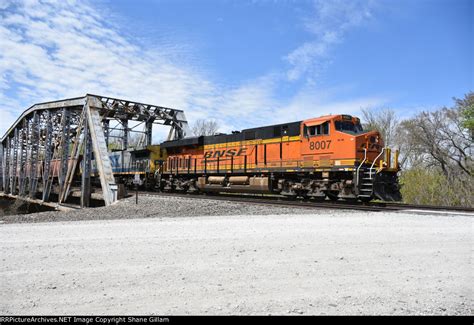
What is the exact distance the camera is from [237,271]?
4559 millimetres

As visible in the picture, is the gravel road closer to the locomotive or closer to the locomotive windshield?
the locomotive

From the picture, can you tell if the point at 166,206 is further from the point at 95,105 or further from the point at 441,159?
the point at 441,159

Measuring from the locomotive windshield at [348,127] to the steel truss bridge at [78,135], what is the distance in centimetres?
1094

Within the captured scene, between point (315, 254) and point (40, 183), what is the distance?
117 ft

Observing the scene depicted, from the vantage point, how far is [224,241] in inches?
261

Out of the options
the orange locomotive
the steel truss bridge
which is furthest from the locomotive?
the steel truss bridge

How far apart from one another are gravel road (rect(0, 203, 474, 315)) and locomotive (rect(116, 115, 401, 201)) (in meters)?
6.07

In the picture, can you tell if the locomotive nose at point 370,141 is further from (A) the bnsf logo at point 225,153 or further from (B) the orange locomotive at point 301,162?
(A) the bnsf logo at point 225,153

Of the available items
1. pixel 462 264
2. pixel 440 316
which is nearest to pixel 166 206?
pixel 462 264

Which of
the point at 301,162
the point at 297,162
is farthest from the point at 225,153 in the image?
the point at 301,162

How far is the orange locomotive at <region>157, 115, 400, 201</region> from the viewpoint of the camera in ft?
45.5

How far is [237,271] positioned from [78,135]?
712 inches

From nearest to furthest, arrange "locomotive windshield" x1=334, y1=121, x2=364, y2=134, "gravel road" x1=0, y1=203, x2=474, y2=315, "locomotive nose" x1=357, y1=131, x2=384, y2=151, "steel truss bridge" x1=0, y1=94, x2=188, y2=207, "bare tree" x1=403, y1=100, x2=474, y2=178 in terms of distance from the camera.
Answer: "gravel road" x1=0, y1=203, x2=474, y2=315 → "locomotive nose" x1=357, y1=131, x2=384, y2=151 → "locomotive windshield" x1=334, y1=121, x2=364, y2=134 → "steel truss bridge" x1=0, y1=94, x2=188, y2=207 → "bare tree" x1=403, y1=100, x2=474, y2=178

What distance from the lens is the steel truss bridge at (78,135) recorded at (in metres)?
18.9
